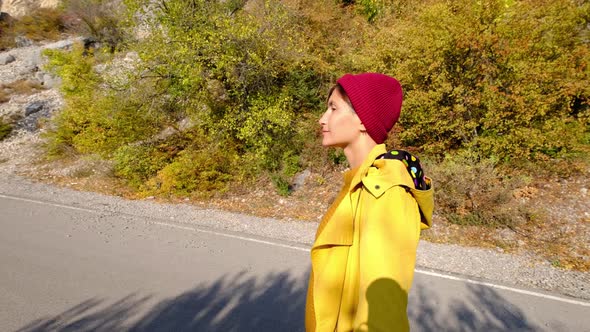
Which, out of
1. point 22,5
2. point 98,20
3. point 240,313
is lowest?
point 240,313

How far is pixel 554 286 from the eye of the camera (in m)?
4.48

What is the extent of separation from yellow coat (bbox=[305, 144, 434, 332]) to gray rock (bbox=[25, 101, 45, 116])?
2267 cm

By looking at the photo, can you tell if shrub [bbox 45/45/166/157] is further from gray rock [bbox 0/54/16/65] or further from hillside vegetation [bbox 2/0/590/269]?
gray rock [bbox 0/54/16/65]

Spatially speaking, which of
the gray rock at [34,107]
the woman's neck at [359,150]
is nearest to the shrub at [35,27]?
the gray rock at [34,107]

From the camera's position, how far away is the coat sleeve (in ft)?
2.64

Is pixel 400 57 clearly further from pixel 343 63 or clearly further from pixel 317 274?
pixel 317 274

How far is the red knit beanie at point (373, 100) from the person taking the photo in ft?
3.83

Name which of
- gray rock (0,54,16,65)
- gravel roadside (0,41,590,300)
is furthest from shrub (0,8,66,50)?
gravel roadside (0,41,590,300)

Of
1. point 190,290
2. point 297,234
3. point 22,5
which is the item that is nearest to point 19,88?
point 22,5

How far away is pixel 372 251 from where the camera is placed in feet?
2.93

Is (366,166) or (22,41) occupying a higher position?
(22,41)

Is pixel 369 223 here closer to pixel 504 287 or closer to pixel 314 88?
pixel 504 287

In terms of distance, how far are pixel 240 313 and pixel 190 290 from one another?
2.88 ft

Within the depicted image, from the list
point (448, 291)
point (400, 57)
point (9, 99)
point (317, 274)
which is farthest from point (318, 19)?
point (9, 99)
